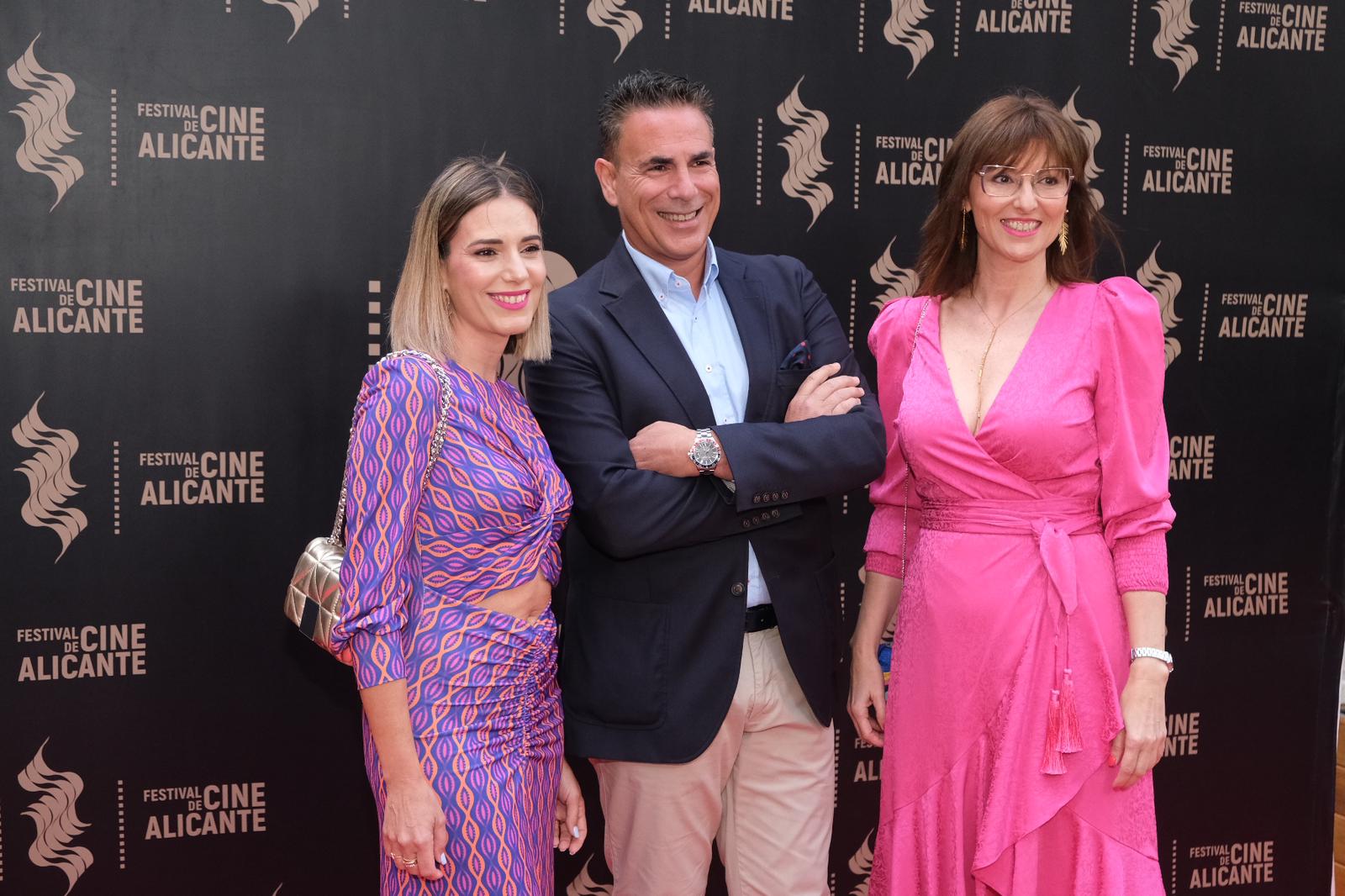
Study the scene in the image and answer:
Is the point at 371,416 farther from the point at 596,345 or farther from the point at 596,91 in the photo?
the point at 596,91

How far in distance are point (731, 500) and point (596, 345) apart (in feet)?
1.27

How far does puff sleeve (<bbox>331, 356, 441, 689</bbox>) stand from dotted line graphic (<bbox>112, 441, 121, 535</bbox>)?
1281 mm

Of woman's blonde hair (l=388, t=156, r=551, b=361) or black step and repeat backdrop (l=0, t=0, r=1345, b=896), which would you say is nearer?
woman's blonde hair (l=388, t=156, r=551, b=361)

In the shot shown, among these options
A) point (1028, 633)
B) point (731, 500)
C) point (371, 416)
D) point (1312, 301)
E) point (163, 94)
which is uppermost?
point (163, 94)

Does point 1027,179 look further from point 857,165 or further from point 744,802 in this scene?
point 744,802

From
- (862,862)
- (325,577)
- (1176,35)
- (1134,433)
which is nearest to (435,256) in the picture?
(325,577)

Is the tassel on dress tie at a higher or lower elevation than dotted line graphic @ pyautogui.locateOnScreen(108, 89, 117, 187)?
lower

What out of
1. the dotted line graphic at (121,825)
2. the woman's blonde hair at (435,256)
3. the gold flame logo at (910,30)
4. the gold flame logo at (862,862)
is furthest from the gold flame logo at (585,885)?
the gold flame logo at (910,30)

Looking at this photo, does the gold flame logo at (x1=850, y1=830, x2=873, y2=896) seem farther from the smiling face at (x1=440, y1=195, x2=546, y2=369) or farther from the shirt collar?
the smiling face at (x1=440, y1=195, x2=546, y2=369)

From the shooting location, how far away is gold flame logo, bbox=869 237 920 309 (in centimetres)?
325

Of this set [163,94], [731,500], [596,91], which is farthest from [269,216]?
[731,500]

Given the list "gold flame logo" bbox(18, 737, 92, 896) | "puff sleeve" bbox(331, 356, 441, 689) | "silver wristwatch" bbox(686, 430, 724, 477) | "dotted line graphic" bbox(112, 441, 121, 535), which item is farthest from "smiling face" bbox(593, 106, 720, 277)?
"gold flame logo" bbox(18, 737, 92, 896)

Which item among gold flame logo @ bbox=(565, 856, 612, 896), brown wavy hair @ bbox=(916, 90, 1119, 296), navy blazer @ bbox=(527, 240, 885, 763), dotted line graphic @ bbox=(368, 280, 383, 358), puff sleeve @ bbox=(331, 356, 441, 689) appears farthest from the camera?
gold flame logo @ bbox=(565, 856, 612, 896)

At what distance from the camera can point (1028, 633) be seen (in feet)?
7.09
